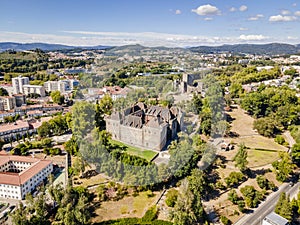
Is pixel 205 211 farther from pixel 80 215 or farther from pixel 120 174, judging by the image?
pixel 80 215

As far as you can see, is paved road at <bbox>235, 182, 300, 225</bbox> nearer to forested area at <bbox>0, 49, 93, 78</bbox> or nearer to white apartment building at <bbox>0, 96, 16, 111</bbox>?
white apartment building at <bbox>0, 96, 16, 111</bbox>

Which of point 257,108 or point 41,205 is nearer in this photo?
point 41,205

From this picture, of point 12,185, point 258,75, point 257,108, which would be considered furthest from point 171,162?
point 258,75

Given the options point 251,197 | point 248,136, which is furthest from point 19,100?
point 251,197


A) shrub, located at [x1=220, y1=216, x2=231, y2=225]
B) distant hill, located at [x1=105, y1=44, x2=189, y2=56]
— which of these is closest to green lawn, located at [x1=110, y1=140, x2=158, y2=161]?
shrub, located at [x1=220, y1=216, x2=231, y2=225]

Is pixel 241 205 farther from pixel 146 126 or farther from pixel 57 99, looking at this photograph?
pixel 57 99

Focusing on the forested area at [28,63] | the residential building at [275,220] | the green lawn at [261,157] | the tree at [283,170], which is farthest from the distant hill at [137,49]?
the forested area at [28,63]

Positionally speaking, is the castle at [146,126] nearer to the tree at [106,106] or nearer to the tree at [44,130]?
the tree at [106,106]
